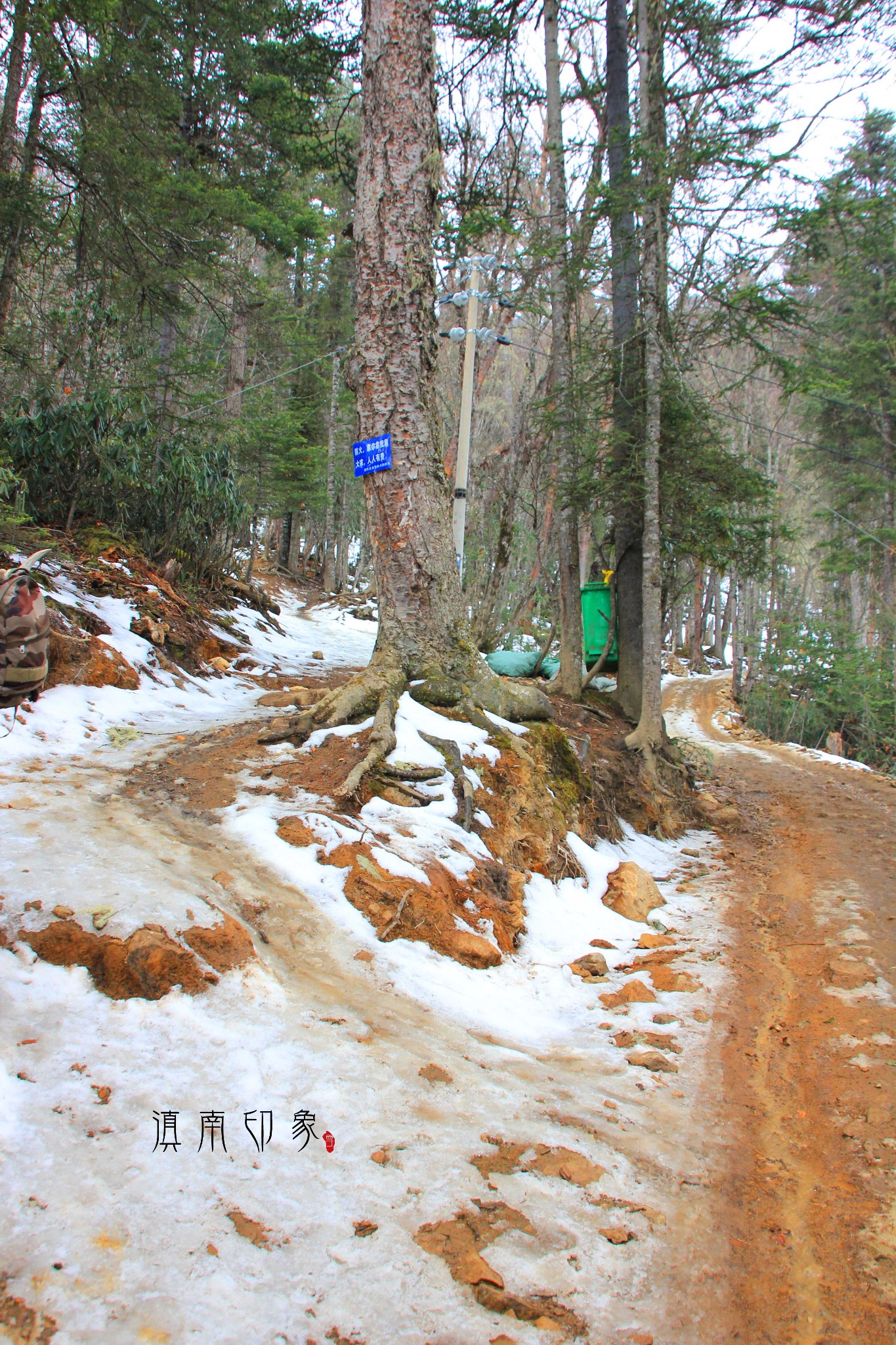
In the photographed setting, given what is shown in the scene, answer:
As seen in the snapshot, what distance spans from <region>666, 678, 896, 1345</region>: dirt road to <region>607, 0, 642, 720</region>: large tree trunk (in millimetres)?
4231

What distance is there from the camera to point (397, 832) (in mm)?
3621

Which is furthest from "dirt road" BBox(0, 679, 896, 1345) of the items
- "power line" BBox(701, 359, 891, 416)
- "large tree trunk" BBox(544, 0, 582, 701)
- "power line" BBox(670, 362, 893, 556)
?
"power line" BBox(670, 362, 893, 556)

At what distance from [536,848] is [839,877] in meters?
2.80

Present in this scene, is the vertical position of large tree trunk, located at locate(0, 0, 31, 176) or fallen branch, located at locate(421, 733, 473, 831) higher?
large tree trunk, located at locate(0, 0, 31, 176)

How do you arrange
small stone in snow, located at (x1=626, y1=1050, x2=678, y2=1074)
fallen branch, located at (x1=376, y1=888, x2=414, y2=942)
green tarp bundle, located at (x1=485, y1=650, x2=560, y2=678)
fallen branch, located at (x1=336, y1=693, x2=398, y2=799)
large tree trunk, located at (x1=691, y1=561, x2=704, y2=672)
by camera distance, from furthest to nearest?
1. large tree trunk, located at (x1=691, y1=561, x2=704, y2=672)
2. green tarp bundle, located at (x1=485, y1=650, x2=560, y2=678)
3. fallen branch, located at (x1=336, y1=693, x2=398, y2=799)
4. fallen branch, located at (x1=376, y1=888, x2=414, y2=942)
5. small stone in snow, located at (x1=626, y1=1050, x2=678, y2=1074)

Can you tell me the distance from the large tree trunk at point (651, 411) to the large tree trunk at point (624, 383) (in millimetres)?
285

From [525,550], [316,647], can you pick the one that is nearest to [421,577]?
[316,647]

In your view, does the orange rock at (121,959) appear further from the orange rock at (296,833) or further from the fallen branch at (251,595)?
the fallen branch at (251,595)

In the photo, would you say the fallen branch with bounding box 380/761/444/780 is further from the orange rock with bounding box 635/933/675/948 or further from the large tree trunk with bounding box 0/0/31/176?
the large tree trunk with bounding box 0/0/31/176

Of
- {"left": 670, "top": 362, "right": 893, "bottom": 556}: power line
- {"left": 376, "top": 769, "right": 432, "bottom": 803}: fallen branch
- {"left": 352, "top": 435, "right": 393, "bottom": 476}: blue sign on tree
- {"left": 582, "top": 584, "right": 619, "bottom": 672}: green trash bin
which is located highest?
{"left": 670, "top": 362, "right": 893, "bottom": 556}: power line

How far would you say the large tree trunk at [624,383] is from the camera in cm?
848

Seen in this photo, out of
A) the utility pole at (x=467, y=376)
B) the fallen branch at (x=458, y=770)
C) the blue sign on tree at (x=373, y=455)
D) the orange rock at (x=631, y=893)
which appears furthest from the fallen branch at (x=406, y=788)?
the utility pole at (x=467, y=376)

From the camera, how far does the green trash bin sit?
408 inches

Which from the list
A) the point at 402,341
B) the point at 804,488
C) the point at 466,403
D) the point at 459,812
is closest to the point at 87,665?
the point at 459,812
